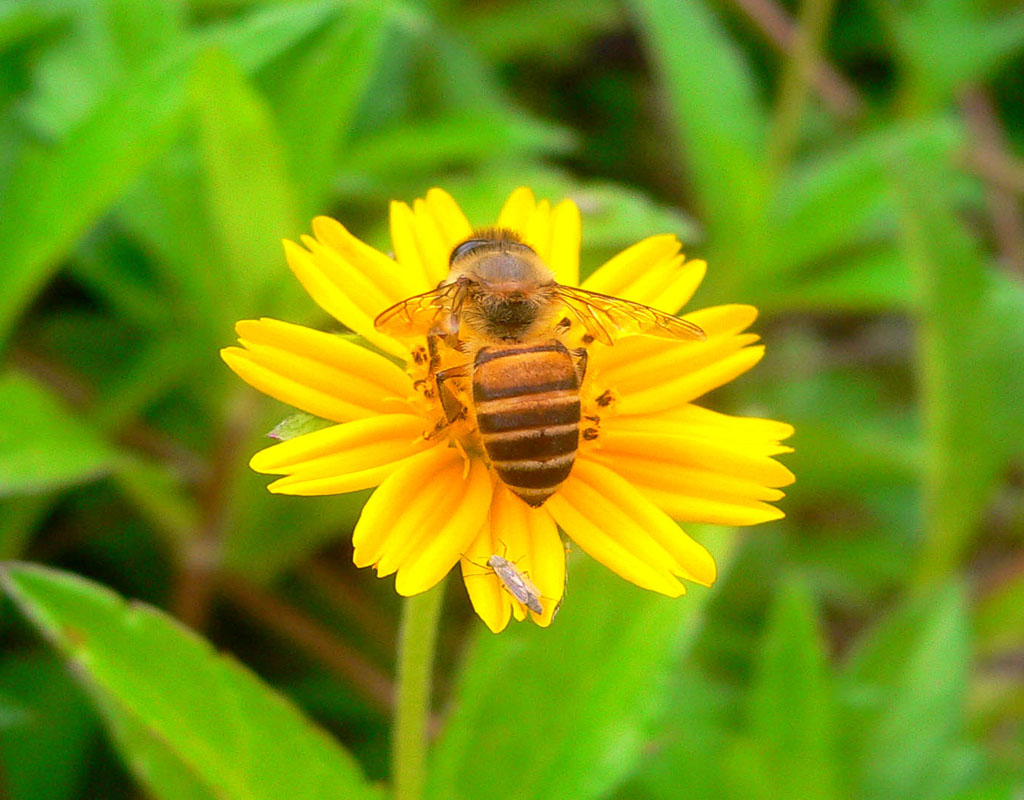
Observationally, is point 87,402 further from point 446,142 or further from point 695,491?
→ point 695,491

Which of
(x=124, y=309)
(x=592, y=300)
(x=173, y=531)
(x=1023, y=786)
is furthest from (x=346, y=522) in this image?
(x=1023, y=786)

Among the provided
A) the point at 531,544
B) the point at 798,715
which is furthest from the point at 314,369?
the point at 798,715

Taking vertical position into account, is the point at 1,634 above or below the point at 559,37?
below

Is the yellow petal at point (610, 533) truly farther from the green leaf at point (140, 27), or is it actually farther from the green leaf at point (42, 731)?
the green leaf at point (140, 27)

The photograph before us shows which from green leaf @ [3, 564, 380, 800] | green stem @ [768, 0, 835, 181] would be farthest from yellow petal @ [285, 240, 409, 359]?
green stem @ [768, 0, 835, 181]

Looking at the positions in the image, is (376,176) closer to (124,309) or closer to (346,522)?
(124,309)
